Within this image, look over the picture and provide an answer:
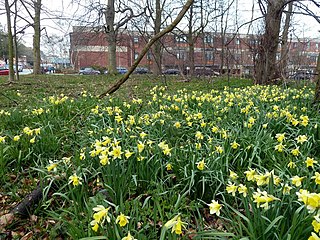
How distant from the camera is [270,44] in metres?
8.41

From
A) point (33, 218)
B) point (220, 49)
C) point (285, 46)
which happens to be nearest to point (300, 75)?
point (285, 46)

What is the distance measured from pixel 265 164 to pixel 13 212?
6.44 feet

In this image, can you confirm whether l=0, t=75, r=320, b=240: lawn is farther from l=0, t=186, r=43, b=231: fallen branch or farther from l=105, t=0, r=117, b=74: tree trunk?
l=105, t=0, r=117, b=74: tree trunk

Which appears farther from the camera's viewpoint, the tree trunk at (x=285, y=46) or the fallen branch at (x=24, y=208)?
the tree trunk at (x=285, y=46)

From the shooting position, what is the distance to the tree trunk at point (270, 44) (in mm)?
8305

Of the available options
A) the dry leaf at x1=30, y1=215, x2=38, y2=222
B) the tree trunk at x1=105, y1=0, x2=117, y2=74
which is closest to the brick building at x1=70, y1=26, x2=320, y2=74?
the tree trunk at x1=105, y1=0, x2=117, y2=74

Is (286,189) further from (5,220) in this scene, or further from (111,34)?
(111,34)

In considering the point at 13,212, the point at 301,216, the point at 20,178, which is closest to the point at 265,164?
the point at 301,216

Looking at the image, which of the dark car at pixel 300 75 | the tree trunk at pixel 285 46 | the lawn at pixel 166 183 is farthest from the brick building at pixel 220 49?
the lawn at pixel 166 183

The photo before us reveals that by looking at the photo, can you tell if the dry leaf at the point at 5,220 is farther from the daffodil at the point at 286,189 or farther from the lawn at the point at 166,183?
the daffodil at the point at 286,189

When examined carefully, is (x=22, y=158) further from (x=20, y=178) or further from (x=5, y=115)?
(x=5, y=115)

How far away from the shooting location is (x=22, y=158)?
251cm

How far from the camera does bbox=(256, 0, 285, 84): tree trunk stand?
830 centimetres

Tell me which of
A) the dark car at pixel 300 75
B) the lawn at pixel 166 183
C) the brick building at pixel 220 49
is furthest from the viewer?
the brick building at pixel 220 49
